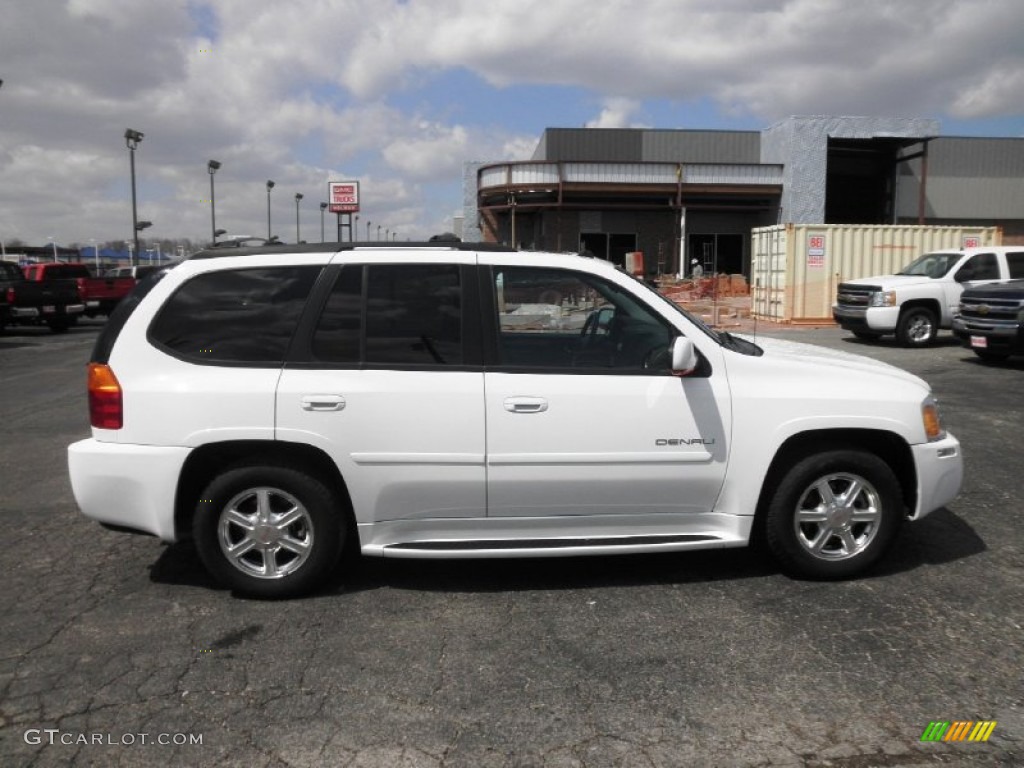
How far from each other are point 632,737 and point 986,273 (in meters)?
15.7

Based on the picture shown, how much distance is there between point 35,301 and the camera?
2262cm

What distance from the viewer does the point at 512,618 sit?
406 cm

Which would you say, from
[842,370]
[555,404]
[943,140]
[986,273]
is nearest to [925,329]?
[986,273]

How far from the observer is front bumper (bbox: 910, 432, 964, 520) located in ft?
14.5

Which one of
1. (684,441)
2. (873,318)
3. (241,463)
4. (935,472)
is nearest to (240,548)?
(241,463)

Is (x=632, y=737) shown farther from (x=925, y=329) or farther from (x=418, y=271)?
(x=925, y=329)

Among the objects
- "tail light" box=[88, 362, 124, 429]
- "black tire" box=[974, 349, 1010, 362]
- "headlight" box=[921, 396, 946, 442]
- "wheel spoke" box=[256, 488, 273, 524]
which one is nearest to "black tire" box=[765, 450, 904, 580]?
"headlight" box=[921, 396, 946, 442]

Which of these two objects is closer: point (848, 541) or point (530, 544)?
point (530, 544)

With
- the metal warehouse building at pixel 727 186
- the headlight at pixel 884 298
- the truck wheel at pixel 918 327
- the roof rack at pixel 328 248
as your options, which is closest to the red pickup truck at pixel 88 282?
the metal warehouse building at pixel 727 186

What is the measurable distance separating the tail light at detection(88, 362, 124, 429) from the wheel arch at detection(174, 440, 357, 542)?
42 centimetres

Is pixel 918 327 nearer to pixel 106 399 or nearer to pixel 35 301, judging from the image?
pixel 106 399

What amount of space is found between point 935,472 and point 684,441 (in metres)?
1.39

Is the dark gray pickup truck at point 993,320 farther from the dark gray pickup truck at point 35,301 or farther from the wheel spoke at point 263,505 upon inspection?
the dark gray pickup truck at point 35,301

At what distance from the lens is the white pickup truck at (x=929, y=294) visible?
1577 centimetres
